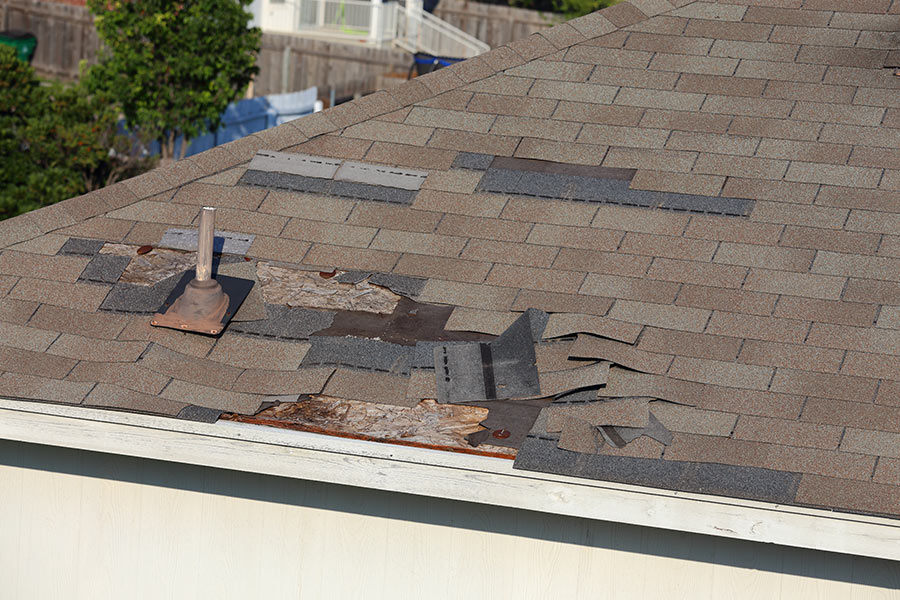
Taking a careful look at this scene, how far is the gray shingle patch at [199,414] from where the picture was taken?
218 inches

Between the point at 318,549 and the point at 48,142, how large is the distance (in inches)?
509

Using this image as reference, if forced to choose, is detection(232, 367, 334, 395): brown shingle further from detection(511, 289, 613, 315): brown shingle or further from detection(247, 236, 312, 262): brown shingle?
detection(511, 289, 613, 315): brown shingle

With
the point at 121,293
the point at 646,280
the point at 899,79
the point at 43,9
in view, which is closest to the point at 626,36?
the point at 899,79

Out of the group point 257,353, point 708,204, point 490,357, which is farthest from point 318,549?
point 708,204

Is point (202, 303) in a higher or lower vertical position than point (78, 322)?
higher

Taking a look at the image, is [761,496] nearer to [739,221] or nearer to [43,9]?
[739,221]

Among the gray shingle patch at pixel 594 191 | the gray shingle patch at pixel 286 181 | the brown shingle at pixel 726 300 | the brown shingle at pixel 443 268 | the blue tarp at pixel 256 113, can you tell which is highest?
the gray shingle patch at pixel 594 191

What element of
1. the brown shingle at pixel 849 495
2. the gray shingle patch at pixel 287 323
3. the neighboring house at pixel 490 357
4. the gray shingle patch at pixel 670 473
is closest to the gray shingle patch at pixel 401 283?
the neighboring house at pixel 490 357

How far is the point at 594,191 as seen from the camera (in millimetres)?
7250

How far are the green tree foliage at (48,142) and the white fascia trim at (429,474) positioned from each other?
11.1 m

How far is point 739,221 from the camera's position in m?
6.91

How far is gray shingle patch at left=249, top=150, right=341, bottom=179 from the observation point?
755cm

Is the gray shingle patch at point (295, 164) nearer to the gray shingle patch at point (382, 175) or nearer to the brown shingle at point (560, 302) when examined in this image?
the gray shingle patch at point (382, 175)

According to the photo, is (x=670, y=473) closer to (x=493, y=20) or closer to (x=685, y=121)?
(x=685, y=121)
